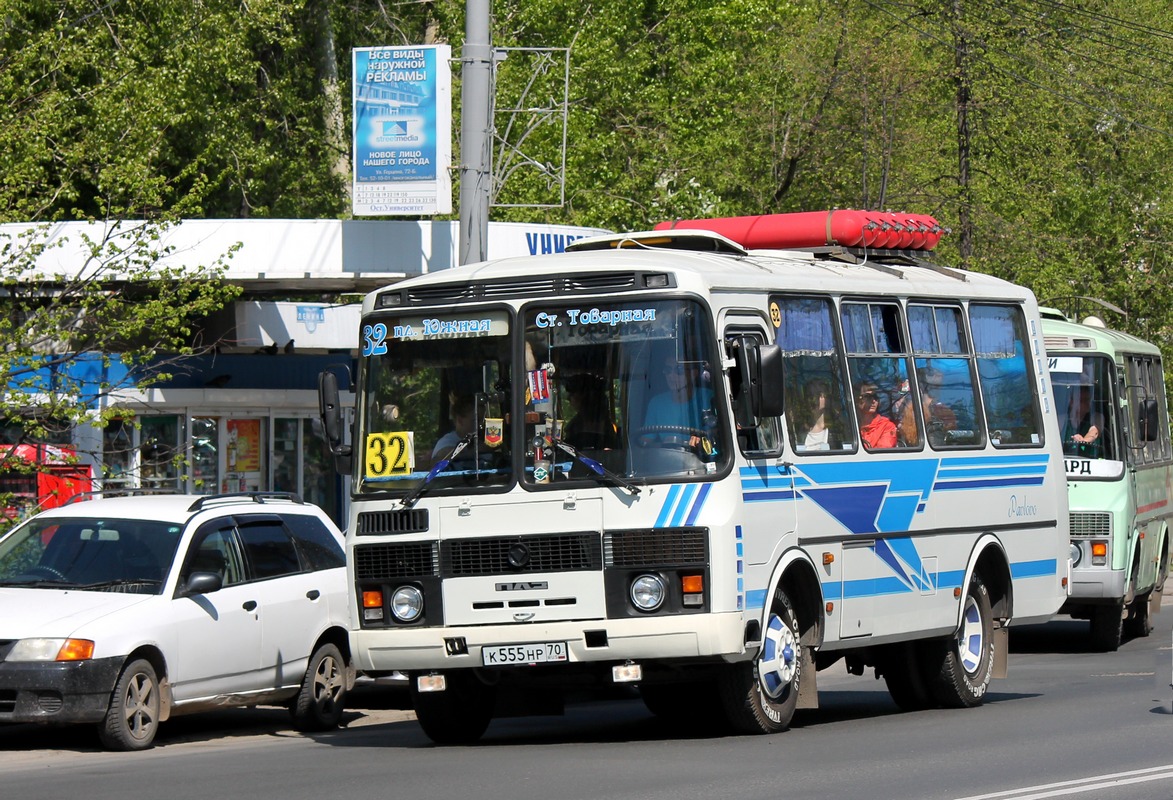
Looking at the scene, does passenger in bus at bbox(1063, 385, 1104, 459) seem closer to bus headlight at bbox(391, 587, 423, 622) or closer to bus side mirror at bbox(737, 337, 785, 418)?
bus side mirror at bbox(737, 337, 785, 418)

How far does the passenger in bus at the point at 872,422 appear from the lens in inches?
510

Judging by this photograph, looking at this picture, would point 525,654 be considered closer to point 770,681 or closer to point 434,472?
point 434,472

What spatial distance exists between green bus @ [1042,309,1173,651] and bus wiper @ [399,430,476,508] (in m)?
9.97

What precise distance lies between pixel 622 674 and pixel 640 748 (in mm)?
654

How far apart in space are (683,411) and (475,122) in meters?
6.84

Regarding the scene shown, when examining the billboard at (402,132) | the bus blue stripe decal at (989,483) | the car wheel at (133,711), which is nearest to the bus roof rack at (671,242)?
the bus blue stripe decal at (989,483)

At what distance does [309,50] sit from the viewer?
42969 millimetres

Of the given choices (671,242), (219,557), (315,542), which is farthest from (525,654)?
(315,542)

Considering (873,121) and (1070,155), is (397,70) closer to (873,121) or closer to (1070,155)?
(873,121)

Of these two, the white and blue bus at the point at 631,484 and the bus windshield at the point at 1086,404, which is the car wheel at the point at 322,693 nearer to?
the white and blue bus at the point at 631,484

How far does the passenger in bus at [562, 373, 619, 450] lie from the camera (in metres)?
11.1

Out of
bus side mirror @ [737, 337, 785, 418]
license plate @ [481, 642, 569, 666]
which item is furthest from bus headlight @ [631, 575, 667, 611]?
bus side mirror @ [737, 337, 785, 418]

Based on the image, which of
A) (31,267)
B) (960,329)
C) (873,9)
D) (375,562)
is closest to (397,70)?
(31,267)

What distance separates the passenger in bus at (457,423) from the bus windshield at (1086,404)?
33.7ft
